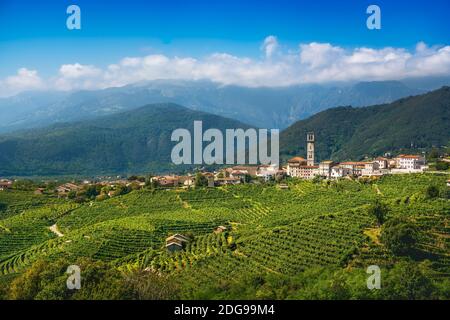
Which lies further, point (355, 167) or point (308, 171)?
point (308, 171)

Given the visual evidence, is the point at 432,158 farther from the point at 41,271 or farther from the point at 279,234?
the point at 41,271

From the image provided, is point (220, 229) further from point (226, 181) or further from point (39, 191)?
point (39, 191)

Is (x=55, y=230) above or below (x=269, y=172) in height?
below

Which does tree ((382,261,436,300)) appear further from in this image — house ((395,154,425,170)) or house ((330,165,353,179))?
house ((395,154,425,170))

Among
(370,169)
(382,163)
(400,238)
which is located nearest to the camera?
(400,238)

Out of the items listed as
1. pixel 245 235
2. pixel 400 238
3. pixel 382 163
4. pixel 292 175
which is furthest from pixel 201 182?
pixel 400 238

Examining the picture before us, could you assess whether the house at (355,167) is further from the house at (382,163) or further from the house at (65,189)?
the house at (65,189)
